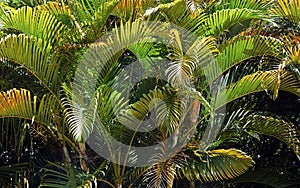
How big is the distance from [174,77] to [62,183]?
4.64 ft

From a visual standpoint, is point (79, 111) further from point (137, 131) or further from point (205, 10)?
point (205, 10)

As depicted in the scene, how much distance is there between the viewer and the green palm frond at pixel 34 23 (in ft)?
15.2

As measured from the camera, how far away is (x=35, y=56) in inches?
182

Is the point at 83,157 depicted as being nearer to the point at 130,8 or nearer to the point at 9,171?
the point at 9,171

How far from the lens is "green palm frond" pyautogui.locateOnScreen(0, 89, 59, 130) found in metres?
4.43

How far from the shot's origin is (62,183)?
4.69 meters

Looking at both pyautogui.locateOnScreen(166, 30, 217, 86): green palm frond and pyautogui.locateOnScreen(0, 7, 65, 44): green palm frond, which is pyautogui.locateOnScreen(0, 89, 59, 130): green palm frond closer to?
pyautogui.locateOnScreen(0, 7, 65, 44): green palm frond

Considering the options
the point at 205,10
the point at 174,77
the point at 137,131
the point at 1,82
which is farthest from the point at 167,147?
the point at 1,82

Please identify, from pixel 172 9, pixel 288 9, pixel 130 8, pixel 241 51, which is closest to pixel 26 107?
pixel 130 8

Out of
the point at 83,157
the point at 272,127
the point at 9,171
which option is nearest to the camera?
the point at 272,127

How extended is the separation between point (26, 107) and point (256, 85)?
83.3 inches

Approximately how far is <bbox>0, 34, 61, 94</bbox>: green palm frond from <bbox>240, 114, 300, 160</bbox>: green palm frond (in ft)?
6.19

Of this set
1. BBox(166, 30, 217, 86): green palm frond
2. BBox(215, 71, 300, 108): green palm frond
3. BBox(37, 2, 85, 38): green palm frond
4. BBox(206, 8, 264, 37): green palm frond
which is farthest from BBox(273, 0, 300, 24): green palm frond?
BBox(37, 2, 85, 38): green palm frond

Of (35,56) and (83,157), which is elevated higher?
(35,56)
